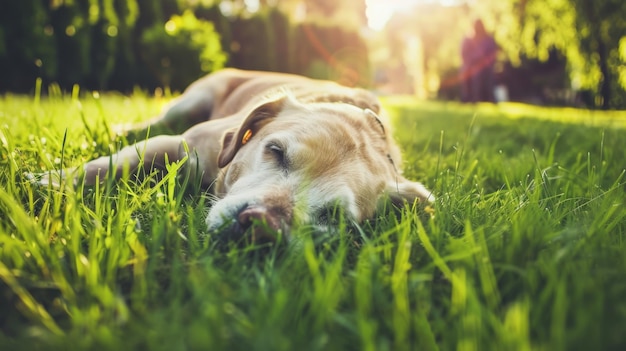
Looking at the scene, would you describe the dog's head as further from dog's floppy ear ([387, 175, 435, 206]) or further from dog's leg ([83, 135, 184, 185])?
dog's leg ([83, 135, 184, 185])

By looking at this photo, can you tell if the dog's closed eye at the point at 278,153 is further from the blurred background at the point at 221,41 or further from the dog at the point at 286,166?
the blurred background at the point at 221,41

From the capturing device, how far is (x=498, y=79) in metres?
32.1

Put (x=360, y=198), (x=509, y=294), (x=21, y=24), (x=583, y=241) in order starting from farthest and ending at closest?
(x=21, y=24) < (x=360, y=198) < (x=583, y=241) < (x=509, y=294)

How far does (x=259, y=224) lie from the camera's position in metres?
1.66

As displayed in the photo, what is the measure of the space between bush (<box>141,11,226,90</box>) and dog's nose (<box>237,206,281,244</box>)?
33.0 feet

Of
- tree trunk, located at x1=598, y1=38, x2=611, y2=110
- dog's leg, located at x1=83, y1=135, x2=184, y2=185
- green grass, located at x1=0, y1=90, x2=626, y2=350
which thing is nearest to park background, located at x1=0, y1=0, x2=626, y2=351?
green grass, located at x1=0, y1=90, x2=626, y2=350

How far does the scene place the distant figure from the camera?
18.8 meters

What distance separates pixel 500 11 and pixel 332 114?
15.3m

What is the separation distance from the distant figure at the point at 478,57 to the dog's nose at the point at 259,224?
60.1 ft

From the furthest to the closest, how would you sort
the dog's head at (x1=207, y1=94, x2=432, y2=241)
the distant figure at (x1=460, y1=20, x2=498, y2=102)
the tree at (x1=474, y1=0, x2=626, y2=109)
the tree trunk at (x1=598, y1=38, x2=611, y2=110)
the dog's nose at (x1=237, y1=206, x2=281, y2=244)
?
the distant figure at (x1=460, y1=20, x2=498, y2=102), the tree trunk at (x1=598, y1=38, x2=611, y2=110), the tree at (x1=474, y1=0, x2=626, y2=109), the dog's head at (x1=207, y1=94, x2=432, y2=241), the dog's nose at (x1=237, y1=206, x2=281, y2=244)

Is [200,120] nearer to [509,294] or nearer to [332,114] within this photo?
[332,114]

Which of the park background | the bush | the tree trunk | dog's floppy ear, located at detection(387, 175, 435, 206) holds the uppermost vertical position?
the bush

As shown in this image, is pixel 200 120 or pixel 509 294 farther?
pixel 200 120

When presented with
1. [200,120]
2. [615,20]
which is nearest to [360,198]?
[200,120]
